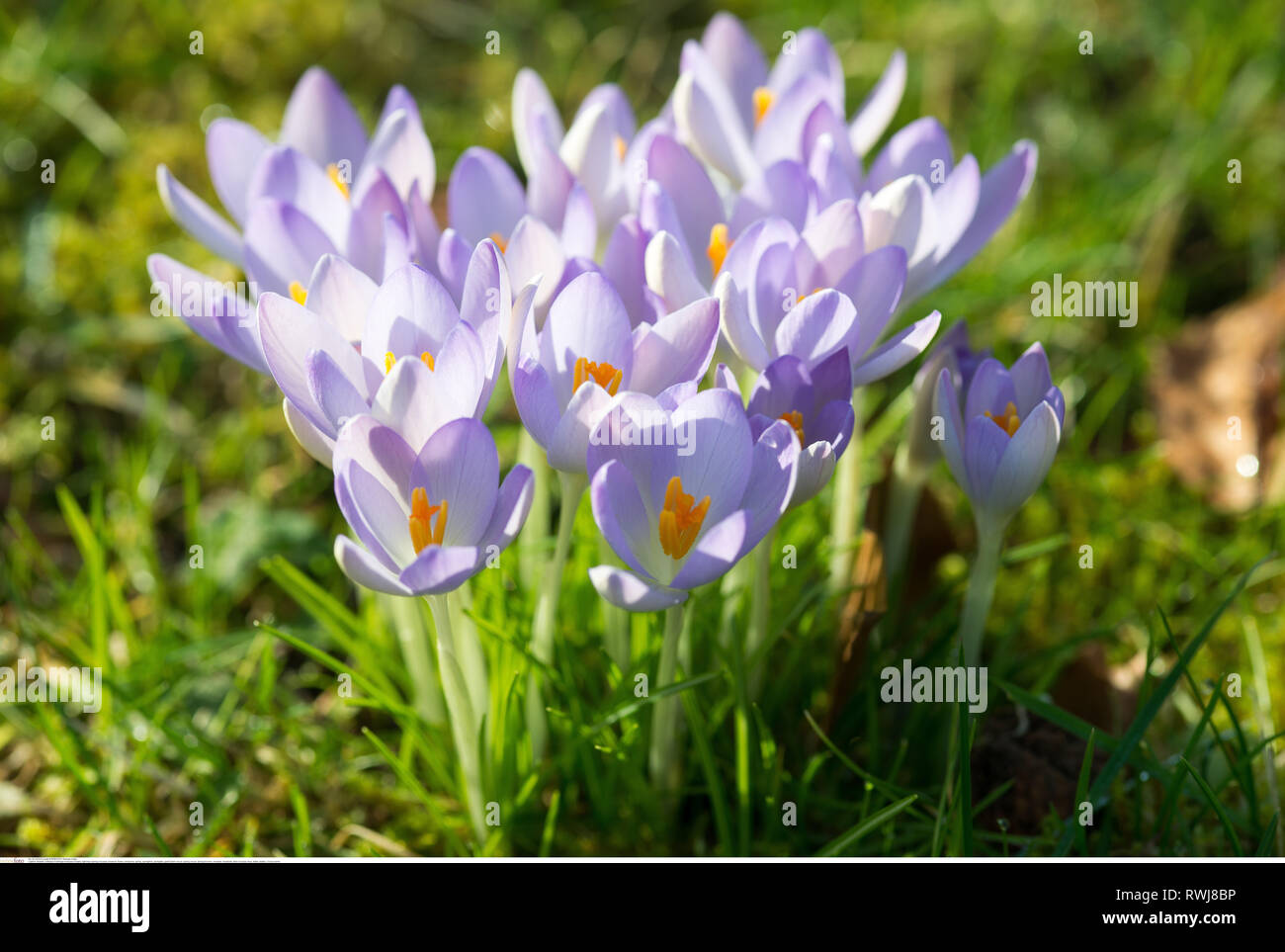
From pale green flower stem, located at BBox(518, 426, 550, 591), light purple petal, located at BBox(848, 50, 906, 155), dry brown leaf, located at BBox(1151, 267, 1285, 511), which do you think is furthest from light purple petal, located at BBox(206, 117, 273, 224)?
dry brown leaf, located at BBox(1151, 267, 1285, 511)

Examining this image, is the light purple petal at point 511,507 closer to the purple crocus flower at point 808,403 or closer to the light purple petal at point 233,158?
the purple crocus flower at point 808,403

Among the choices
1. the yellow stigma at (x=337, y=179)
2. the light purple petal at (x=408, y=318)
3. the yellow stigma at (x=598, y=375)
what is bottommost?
the yellow stigma at (x=598, y=375)

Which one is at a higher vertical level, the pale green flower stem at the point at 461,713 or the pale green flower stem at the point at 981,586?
the pale green flower stem at the point at 981,586

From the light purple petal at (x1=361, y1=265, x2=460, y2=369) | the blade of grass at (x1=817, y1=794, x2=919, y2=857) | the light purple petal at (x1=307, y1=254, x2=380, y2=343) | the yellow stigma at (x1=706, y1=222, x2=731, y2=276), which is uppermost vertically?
the yellow stigma at (x1=706, y1=222, x2=731, y2=276)

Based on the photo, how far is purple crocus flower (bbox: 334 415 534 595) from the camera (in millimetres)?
1072

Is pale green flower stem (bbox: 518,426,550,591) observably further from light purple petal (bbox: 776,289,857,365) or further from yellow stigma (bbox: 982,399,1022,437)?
yellow stigma (bbox: 982,399,1022,437)

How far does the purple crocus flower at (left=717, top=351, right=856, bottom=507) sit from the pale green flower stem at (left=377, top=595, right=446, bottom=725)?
54cm

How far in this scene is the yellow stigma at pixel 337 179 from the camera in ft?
4.70

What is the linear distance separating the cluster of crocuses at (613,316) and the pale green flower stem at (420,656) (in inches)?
6.6

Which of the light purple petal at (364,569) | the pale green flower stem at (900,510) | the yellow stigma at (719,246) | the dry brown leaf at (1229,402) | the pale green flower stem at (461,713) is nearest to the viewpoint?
the light purple petal at (364,569)

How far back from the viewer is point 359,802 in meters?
1.67

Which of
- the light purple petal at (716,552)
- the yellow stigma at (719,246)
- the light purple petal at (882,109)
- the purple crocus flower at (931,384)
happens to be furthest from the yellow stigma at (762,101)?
the light purple petal at (716,552)

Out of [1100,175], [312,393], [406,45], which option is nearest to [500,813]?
[312,393]
